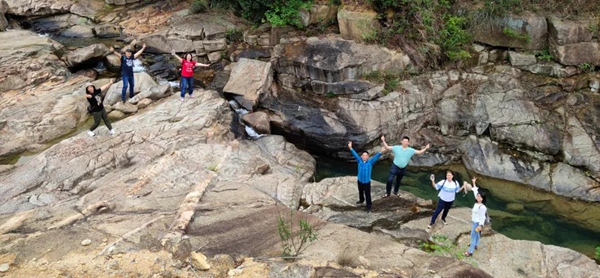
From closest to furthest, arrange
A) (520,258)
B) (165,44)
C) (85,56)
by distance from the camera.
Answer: (520,258) → (85,56) → (165,44)

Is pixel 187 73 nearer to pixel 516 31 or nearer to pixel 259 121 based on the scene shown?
pixel 259 121

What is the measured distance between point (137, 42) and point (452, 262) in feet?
52.5

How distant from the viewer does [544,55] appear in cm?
1451

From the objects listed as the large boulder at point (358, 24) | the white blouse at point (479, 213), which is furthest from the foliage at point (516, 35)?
the white blouse at point (479, 213)

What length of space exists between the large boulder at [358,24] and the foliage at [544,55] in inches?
220

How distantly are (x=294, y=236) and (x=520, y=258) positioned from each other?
483 cm

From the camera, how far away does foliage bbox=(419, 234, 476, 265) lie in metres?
8.50

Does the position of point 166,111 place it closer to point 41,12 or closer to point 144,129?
point 144,129

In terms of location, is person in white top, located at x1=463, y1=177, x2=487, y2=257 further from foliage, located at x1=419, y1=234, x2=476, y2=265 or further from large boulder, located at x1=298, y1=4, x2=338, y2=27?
large boulder, located at x1=298, y1=4, x2=338, y2=27

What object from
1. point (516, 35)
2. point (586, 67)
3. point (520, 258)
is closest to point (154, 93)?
point (520, 258)

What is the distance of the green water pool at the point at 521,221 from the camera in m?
11.5

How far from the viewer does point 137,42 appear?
18094 millimetres

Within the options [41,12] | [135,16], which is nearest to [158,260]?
[135,16]

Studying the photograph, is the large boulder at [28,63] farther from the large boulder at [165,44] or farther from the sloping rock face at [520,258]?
the sloping rock face at [520,258]
